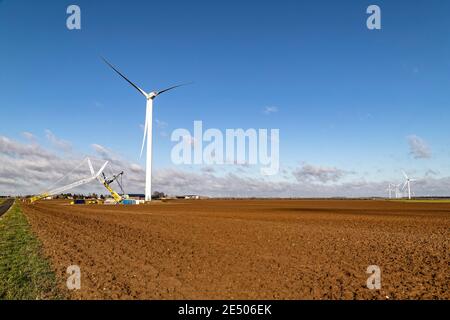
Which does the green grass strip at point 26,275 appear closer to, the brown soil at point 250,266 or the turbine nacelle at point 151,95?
the brown soil at point 250,266

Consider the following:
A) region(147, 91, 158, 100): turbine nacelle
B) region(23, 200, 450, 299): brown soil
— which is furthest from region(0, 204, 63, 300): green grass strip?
region(147, 91, 158, 100): turbine nacelle

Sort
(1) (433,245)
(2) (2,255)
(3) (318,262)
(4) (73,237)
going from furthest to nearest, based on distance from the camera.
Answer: (4) (73,237) < (1) (433,245) < (2) (2,255) < (3) (318,262)

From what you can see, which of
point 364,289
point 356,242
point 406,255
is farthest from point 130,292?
point 356,242

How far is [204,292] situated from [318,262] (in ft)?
24.8

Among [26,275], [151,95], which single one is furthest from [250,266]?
[151,95]

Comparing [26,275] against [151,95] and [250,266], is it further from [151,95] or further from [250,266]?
[151,95]

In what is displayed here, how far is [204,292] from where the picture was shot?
462 inches

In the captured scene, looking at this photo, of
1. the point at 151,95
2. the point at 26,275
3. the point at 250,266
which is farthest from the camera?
the point at 151,95

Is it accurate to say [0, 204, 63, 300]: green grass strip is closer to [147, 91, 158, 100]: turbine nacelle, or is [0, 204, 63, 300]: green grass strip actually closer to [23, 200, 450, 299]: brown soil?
[23, 200, 450, 299]: brown soil

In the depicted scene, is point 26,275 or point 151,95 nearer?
point 26,275

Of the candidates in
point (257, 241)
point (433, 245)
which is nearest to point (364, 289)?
point (257, 241)
